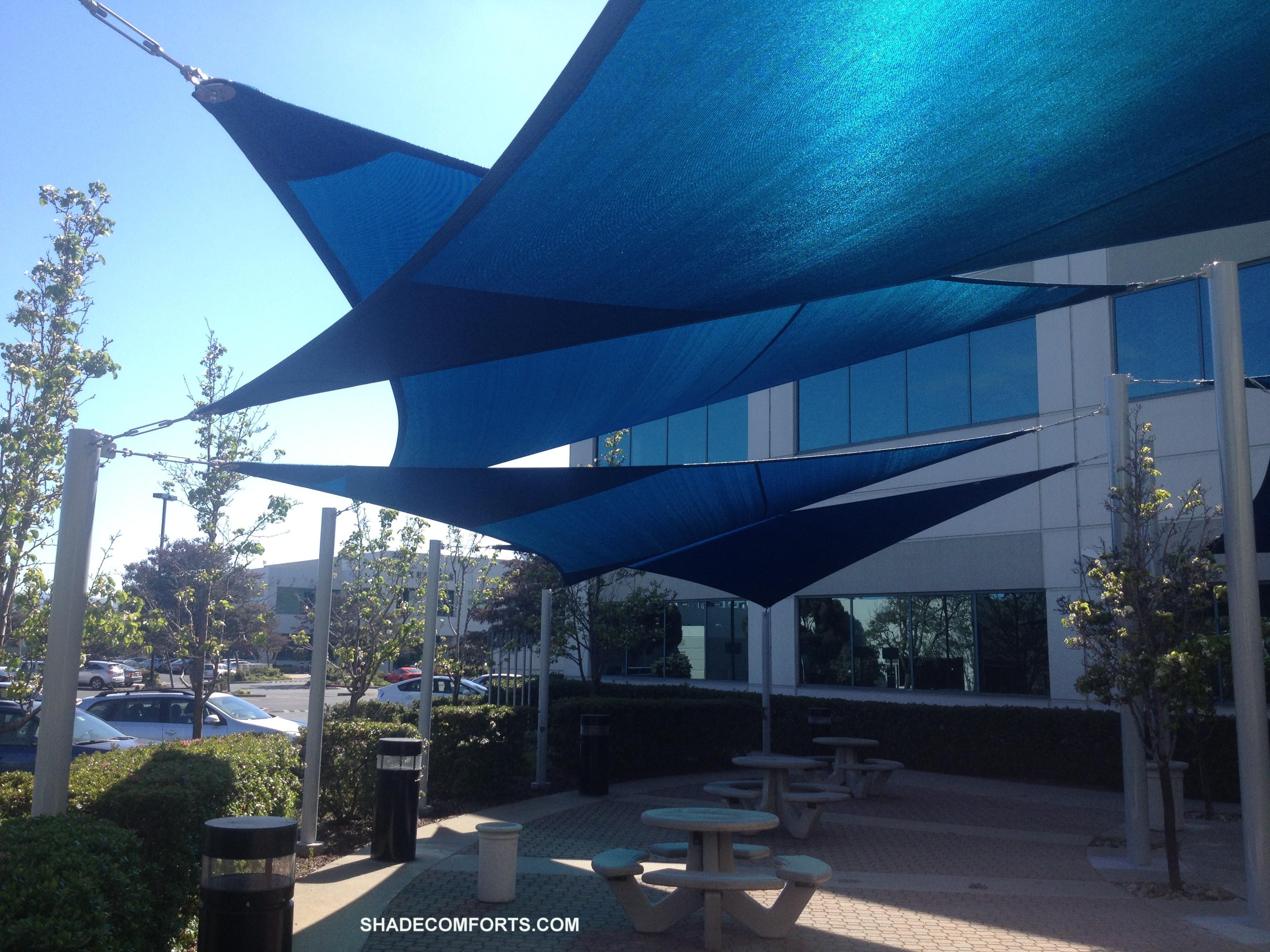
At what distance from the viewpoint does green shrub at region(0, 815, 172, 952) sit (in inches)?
151

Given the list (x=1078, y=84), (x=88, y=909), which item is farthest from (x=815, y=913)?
(x=1078, y=84)

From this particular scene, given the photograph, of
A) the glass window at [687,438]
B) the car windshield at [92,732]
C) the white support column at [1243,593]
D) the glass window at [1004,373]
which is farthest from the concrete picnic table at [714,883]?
the glass window at [687,438]

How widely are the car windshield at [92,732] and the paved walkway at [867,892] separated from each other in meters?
A: 4.99

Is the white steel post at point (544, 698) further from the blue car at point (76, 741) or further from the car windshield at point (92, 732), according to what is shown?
the car windshield at point (92, 732)

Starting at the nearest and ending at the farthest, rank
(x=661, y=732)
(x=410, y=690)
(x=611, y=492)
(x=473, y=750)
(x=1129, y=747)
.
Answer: (x=1129, y=747) → (x=611, y=492) → (x=473, y=750) → (x=661, y=732) → (x=410, y=690)

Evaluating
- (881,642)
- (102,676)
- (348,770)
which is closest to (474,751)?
(348,770)

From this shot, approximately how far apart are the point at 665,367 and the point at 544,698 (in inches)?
245

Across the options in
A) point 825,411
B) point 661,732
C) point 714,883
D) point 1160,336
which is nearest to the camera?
point 714,883

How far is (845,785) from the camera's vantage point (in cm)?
1306

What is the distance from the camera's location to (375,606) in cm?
1434

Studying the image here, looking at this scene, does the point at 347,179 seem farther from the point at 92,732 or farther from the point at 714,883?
the point at 92,732

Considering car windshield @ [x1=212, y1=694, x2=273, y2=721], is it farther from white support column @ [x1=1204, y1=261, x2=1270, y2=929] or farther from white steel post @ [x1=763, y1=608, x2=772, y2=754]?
white support column @ [x1=1204, y1=261, x2=1270, y2=929]

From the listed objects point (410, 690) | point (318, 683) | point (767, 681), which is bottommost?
point (410, 690)

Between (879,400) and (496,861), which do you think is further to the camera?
(879,400)
